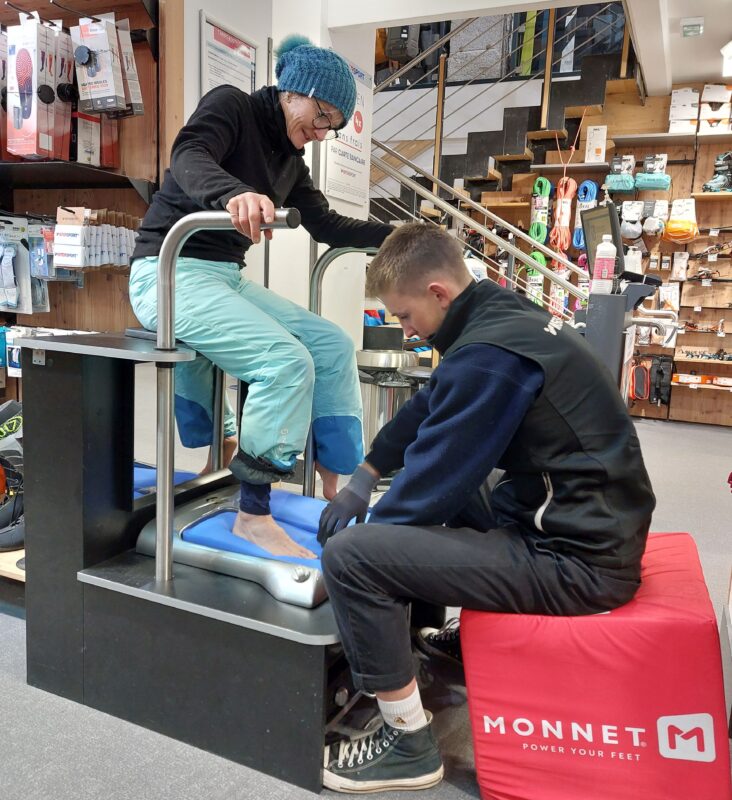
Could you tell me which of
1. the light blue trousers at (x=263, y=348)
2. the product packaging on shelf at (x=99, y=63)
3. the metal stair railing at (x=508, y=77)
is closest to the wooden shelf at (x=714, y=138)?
the metal stair railing at (x=508, y=77)

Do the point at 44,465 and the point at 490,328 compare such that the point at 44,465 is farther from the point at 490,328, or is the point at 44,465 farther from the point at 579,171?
the point at 579,171

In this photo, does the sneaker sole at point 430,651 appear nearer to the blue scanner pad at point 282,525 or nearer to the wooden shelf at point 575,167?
the blue scanner pad at point 282,525

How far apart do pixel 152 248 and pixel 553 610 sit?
126cm

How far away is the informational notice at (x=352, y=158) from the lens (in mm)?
3691

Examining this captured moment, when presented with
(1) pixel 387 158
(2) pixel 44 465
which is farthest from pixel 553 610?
(1) pixel 387 158

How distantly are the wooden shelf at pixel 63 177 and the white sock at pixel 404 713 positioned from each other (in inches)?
90.1

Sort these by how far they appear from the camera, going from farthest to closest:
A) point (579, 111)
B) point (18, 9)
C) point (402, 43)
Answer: point (402, 43), point (579, 111), point (18, 9)

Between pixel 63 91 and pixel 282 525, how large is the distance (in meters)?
2.06

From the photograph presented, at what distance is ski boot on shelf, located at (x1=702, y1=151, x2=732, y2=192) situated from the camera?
5941 millimetres

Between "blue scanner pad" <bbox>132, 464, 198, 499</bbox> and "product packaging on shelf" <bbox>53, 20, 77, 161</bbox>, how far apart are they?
144cm

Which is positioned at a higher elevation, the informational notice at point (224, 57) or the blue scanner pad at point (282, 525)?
the informational notice at point (224, 57)

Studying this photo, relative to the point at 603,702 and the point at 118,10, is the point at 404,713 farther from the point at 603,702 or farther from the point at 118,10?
the point at 118,10

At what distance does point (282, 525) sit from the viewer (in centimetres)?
175

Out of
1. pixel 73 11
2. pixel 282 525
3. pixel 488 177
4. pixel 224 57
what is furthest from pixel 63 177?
pixel 488 177
